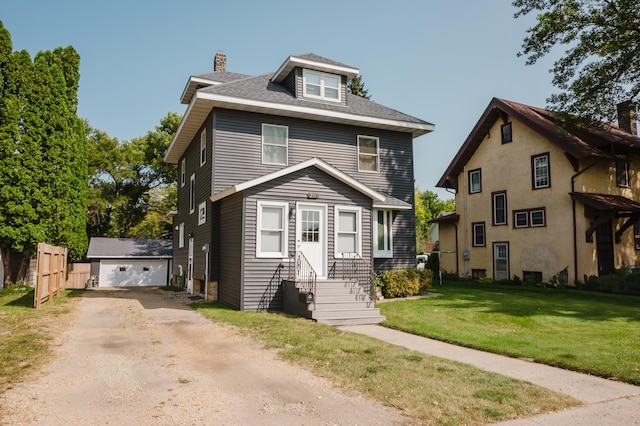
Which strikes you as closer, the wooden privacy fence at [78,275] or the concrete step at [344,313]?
the concrete step at [344,313]

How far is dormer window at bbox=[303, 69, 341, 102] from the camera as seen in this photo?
697 inches

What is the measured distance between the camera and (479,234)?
25047 millimetres

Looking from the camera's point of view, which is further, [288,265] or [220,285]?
[220,285]

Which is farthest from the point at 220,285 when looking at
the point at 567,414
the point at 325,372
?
the point at 567,414

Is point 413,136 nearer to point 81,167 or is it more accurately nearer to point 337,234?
point 337,234

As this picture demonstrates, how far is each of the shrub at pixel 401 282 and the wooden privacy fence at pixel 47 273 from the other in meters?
11.0

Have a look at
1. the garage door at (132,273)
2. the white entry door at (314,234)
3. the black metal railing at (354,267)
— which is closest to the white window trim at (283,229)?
the white entry door at (314,234)

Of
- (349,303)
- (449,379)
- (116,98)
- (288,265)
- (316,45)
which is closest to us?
(449,379)

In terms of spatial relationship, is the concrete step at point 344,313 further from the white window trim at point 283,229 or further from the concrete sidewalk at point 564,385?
the white window trim at point 283,229

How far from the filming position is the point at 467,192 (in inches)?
1021

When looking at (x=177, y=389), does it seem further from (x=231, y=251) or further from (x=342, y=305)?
(x=231, y=251)

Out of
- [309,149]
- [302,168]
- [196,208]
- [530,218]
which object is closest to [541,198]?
[530,218]

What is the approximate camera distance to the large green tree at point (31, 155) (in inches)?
782

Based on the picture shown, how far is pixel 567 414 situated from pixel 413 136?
15799 mm
